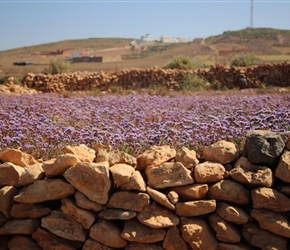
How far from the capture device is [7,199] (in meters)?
3.75

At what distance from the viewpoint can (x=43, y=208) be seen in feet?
A: 12.2

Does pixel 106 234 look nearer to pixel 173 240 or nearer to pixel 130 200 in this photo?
pixel 130 200

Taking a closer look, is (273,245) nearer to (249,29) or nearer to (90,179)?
(90,179)

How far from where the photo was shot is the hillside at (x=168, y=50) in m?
45.2

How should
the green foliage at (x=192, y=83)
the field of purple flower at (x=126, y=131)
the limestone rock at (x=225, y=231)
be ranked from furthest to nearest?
the green foliage at (x=192, y=83)
the field of purple flower at (x=126, y=131)
the limestone rock at (x=225, y=231)

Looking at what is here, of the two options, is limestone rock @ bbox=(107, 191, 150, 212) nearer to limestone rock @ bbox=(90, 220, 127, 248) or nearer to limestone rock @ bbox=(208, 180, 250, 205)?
limestone rock @ bbox=(90, 220, 127, 248)

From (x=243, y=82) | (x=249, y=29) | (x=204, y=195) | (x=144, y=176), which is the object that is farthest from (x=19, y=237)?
(x=249, y=29)

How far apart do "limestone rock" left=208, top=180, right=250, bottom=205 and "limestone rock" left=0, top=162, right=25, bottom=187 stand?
2.01m

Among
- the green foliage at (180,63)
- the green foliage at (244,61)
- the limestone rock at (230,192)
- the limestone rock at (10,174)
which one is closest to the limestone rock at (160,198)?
the limestone rock at (230,192)

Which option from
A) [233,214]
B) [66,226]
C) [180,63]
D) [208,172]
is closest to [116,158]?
[66,226]

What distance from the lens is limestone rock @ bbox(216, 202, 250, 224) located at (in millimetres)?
3502

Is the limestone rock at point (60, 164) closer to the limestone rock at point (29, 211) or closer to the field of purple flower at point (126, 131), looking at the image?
the limestone rock at point (29, 211)

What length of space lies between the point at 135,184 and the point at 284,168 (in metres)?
1.44

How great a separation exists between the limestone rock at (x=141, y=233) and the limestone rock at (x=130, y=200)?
174 mm
